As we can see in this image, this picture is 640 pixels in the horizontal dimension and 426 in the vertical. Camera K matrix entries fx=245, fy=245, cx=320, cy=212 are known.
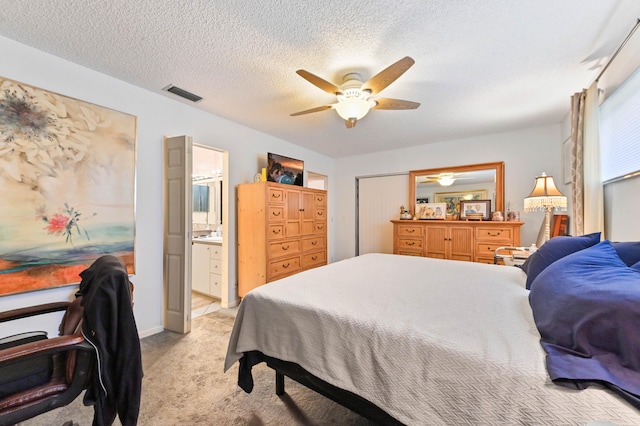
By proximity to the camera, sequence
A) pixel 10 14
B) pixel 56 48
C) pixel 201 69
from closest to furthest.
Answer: pixel 10 14, pixel 56 48, pixel 201 69

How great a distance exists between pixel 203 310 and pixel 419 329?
3107 mm

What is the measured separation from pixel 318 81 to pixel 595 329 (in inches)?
80.5

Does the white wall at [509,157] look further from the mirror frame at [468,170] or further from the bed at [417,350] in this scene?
the bed at [417,350]

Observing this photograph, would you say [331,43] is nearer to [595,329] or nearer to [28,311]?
[595,329]

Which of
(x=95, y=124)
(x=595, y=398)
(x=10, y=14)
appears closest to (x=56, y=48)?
(x=10, y=14)

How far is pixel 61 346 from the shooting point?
3.44 ft

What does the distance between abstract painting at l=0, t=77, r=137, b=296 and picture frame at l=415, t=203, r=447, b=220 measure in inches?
167

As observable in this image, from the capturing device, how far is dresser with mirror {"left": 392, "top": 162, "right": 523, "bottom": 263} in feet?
12.0

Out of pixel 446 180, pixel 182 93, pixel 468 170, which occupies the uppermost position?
pixel 182 93

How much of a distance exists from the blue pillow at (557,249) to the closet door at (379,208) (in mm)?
3157

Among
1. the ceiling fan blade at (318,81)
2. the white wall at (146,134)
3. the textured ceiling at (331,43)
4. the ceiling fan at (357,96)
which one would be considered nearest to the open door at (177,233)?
the white wall at (146,134)

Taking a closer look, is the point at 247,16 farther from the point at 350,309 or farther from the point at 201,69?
the point at 350,309

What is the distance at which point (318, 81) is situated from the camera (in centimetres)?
194

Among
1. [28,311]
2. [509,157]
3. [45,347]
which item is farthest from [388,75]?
[509,157]
